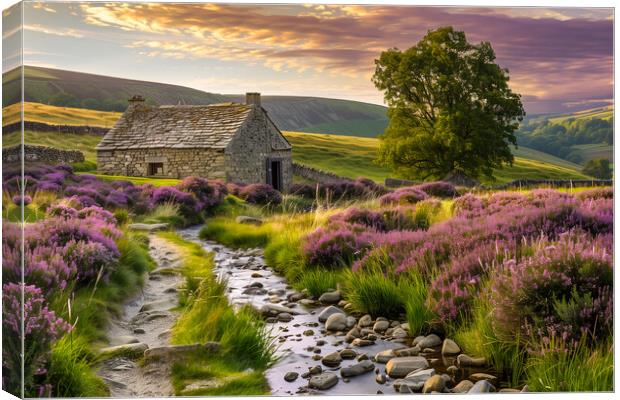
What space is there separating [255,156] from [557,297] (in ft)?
12.8

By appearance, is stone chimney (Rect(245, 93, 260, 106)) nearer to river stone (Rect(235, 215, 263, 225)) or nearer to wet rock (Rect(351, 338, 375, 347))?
river stone (Rect(235, 215, 263, 225))

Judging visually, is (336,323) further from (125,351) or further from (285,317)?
(125,351)

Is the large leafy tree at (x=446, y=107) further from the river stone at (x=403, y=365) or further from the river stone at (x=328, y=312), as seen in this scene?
the river stone at (x=403, y=365)

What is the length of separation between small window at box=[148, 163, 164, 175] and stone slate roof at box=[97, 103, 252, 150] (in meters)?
0.27

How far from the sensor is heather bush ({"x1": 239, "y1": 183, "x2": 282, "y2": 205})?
801 cm

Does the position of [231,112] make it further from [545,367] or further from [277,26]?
[545,367]

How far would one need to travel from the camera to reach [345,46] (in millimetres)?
6805

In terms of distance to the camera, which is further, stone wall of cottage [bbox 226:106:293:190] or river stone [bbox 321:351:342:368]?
stone wall of cottage [bbox 226:106:293:190]

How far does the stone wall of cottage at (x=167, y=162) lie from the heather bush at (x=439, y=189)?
2.56 m

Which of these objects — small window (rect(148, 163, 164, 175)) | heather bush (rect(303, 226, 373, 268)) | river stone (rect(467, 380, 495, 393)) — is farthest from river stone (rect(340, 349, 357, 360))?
small window (rect(148, 163, 164, 175))

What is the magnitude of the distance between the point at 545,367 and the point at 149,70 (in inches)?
188

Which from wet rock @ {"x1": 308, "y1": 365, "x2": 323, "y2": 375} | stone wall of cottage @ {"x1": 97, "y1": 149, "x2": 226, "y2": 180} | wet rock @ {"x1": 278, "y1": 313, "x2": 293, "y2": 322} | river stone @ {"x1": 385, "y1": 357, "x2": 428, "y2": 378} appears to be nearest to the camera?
river stone @ {"x1": 385, "y1": 357, "x2": 428, "y2": 378}

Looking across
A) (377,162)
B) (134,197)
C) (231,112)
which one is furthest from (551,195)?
(134,197)

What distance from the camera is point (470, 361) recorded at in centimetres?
597
